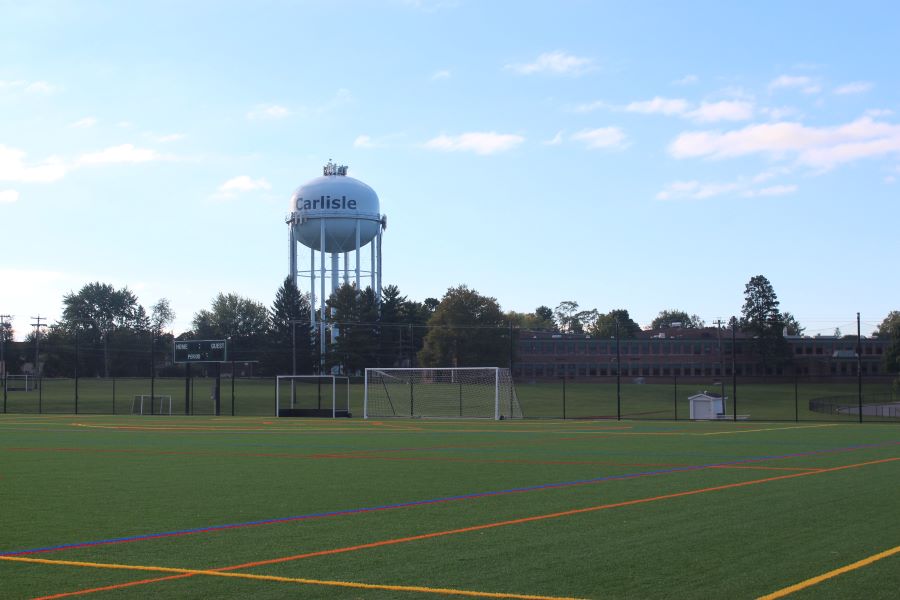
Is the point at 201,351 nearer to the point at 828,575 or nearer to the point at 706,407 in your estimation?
the point at 706,407

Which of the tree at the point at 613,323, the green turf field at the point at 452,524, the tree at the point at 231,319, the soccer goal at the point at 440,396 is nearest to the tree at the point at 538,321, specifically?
the tree at the point at 613,323

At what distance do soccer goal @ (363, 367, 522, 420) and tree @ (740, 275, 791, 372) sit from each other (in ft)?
220

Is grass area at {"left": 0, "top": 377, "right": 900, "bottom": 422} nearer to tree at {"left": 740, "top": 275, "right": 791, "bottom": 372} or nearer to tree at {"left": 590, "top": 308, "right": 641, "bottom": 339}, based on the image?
tree at {"left": 740, "top": 275, "right": 791, "bottom": 372}

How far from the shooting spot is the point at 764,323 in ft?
389

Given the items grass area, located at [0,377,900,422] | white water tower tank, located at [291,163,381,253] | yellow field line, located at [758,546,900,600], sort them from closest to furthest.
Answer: yellow field line, located at [758,546,900,600], grass area, located at [0,377,900,422], white water tower tank, located at [291,163,381,253]

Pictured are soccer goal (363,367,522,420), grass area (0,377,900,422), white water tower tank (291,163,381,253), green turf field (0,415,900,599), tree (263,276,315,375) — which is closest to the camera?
green turf field (0,415,900,599)

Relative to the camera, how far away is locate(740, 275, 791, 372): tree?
116m

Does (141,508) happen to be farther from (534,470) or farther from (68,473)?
(534,470)

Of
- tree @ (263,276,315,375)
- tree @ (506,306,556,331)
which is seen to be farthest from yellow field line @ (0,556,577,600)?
tree @ (506,306,556,331)

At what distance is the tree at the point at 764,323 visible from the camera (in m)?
116

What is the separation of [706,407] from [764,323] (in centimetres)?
7180

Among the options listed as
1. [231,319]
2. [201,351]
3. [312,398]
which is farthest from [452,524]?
[231,319]

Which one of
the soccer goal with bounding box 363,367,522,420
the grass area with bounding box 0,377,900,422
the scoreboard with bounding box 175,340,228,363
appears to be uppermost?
the scoreboard with bounding box 175,340,228,363

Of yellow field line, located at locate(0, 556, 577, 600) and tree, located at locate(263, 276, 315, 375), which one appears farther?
tree, located at locate(263, 276, 315, 375)
